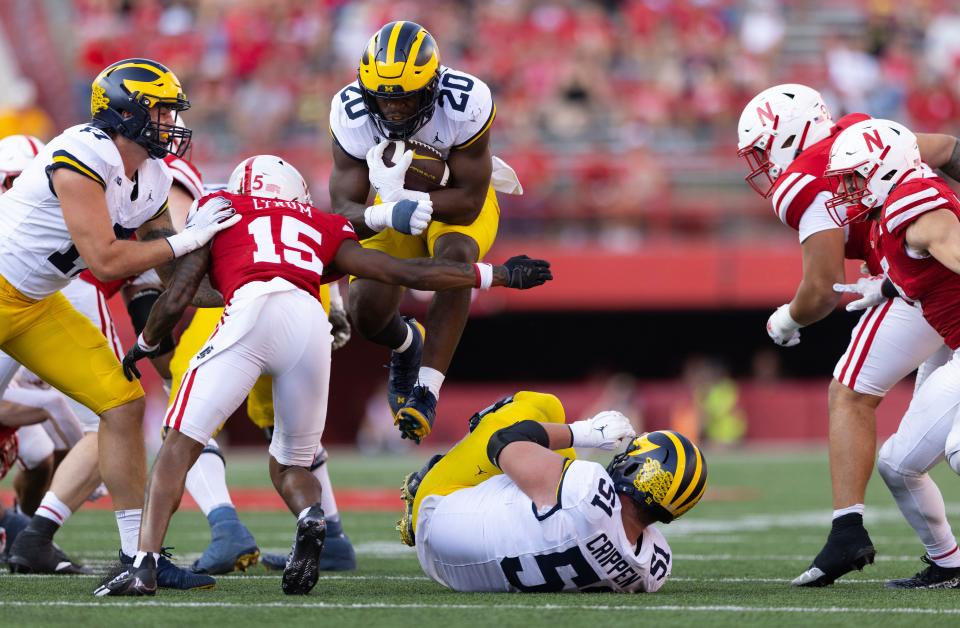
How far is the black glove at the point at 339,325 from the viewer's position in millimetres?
7316

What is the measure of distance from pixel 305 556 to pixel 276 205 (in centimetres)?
138

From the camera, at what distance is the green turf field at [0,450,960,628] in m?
4.55

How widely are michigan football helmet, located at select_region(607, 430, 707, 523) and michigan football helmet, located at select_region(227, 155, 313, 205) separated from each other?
1.73m

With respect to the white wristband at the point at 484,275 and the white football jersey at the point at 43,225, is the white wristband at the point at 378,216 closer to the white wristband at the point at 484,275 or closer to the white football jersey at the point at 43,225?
the white wristband at the point at 484,275

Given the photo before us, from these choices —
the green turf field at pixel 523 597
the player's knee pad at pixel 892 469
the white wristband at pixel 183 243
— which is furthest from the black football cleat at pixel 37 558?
the player's knee pad at pixel 892 469

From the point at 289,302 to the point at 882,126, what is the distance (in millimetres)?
2560

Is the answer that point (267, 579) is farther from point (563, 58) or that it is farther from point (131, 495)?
point (563, 58)

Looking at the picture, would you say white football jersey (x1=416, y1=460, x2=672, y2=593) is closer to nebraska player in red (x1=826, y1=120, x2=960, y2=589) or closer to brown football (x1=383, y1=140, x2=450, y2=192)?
nebraska player in red (x1=826, y1=120, x2=960, y2=589)

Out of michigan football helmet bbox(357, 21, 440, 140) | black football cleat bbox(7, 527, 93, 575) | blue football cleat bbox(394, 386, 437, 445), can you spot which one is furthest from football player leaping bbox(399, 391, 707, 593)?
black football cleat bbox(7, 527, 93, 575)

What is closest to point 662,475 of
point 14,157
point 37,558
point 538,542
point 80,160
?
point 538,542

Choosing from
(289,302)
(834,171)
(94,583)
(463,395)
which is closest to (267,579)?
(94,583)

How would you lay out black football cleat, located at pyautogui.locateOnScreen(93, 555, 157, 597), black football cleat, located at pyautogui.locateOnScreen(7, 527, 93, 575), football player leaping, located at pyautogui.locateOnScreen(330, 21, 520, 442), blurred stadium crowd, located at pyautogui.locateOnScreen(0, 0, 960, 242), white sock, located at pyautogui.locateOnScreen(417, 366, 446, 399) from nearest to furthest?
black football cleat, located at pyautogui.locateOnScreen(93, 555, 157, 597) → black football cleat, located at pyautogui.locateOnScreen(7, 527, 93, 575) → football player leaping, located at pyautogui.locateOnScreen(330, 21, 520, 442) → white sock, located at pyautogui.locateOnScreen(417, 366, 446, 399) → blurred stadium crowd, located at pyautogui.locateOnScreen(0, 0, 960, 242)

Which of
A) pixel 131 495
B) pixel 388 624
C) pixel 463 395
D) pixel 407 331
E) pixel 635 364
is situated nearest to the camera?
pixel 388 624

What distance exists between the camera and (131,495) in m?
5.60
